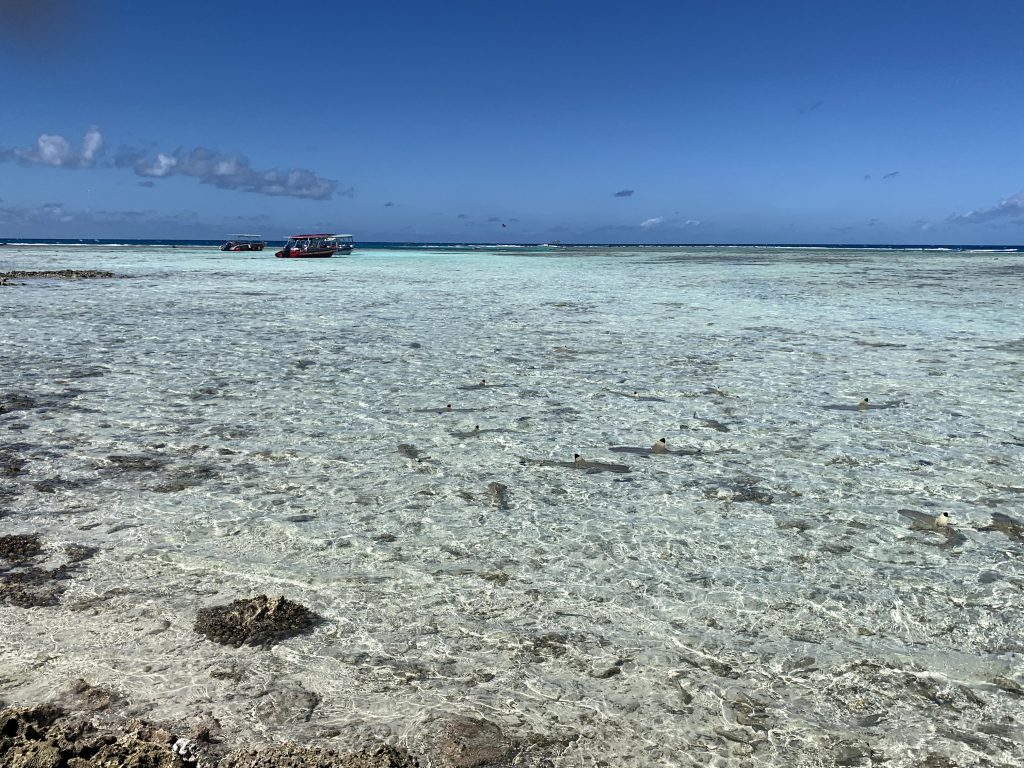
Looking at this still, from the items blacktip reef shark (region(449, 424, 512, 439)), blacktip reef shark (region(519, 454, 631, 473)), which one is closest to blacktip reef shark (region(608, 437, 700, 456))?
blacktip reef shark (region(519, 454, 631, 473))

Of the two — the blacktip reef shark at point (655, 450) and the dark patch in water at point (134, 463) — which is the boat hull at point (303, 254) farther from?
the blacktip reef shark at point (655, 450)

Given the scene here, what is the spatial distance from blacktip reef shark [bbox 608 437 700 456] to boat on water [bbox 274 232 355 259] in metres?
59.7

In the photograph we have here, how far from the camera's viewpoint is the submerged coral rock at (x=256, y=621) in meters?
3.23

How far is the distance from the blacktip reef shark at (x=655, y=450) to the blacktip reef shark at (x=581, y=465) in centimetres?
35

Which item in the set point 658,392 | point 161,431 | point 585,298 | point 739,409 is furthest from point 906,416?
point 585,298

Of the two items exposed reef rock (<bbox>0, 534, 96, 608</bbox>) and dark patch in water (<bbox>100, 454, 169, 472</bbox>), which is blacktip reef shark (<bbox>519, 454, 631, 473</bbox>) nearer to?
dark patch in water (<bbox>100, 454, 169, 472</bbox>)

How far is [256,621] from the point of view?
11.0 feet

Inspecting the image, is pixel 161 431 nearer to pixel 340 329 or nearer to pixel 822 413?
pixel 822 413

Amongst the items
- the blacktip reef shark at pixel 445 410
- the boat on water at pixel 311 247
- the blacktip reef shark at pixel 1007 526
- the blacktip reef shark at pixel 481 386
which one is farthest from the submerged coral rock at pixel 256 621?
the boat on water at pixel 311 247

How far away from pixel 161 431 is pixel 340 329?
7.44 m

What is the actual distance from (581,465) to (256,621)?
3011 mm

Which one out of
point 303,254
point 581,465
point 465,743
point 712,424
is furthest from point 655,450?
point 303,254

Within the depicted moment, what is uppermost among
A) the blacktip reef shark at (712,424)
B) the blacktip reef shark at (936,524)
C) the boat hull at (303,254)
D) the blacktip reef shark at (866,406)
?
the boat hull at (303,254)

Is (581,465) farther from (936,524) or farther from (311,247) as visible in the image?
(311,247)
